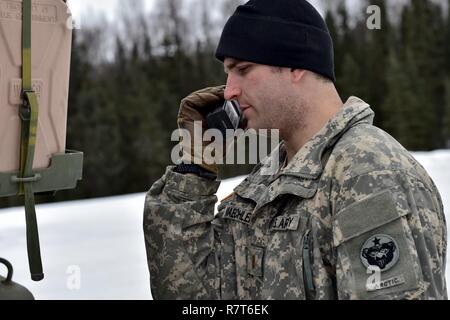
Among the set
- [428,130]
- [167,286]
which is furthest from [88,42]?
[167,286]

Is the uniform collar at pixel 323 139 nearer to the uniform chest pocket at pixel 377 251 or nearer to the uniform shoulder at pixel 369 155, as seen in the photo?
the uniform shoulder at pixel 369 155

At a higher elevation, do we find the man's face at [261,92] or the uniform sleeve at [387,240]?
the man's face at [261,92]

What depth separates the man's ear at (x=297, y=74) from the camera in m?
2.38

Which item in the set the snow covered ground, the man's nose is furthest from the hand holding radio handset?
the snow covered ground

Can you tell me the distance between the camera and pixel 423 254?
6.60ft

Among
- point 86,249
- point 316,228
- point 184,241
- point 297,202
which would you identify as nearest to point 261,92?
point 297,202

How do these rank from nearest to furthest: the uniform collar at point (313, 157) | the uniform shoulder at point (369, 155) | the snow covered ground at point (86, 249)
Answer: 1. the uniform shoulder at point (369, 155)
2. the uniform collar at point (313, 157)
3. the snow covered ground at point (86, 249)

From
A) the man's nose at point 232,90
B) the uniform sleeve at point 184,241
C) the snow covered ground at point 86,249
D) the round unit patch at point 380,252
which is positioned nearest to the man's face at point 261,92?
the man's nose at point 232,90

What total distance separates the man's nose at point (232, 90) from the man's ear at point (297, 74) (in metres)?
0.19

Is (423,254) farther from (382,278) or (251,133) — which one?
(251,133)

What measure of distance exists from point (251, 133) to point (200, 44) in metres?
43.9

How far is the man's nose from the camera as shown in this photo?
244 centimetres

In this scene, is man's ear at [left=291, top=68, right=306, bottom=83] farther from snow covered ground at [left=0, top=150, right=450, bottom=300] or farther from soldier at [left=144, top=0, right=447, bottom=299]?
snow covered ground at [left=0, top=150, right=450, bottom=300]

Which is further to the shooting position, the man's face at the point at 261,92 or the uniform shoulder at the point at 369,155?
the man's face at the point at 261,92
